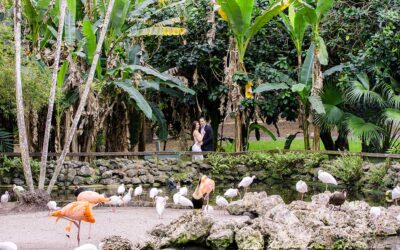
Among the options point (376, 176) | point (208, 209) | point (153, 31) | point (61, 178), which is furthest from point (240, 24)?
point (208, 209)

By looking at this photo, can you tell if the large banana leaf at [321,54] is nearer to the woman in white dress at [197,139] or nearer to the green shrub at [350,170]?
the green shrub at [350,170]

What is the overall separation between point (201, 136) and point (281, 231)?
30.7 ft

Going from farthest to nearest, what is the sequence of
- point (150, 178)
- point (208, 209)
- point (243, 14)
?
point (150, 178) < point (243, 14) < point (208, 209)

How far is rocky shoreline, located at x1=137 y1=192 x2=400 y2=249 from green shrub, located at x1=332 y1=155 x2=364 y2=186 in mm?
5823

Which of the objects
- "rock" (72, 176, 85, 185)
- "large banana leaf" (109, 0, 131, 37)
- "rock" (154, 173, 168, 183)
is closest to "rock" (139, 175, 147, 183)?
"rock" (154, 173, 168, 183)

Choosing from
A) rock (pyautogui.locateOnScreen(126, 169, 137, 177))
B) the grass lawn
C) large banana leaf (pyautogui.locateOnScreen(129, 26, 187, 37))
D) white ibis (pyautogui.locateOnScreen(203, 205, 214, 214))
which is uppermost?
large banana leaf (pyautogui.locateOnScreen(129, 26, 187, 37))

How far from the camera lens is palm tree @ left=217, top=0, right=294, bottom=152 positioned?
17938 millimetres

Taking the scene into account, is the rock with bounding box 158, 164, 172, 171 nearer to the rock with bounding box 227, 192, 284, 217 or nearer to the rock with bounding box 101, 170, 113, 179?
the rock with bounding box 101, 170, 113, 179

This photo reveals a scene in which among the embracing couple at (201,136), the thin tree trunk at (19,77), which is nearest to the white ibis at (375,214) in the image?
the thin tree trunk at (19,77)

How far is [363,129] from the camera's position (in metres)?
17.7

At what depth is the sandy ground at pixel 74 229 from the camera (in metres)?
10.2

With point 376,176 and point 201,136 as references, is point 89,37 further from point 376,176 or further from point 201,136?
point 376,176

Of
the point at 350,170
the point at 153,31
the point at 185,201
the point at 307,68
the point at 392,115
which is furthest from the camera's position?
the point at 307,68

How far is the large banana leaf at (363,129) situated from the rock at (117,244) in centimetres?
943
